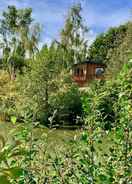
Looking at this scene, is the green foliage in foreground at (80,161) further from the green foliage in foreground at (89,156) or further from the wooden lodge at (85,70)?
the wooden lodge at (85,70)

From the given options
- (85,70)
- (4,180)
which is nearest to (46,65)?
(85,70)

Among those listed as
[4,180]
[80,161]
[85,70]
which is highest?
[85,70]

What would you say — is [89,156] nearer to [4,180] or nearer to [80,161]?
[80,161]

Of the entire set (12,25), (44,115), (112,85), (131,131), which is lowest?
(44,115)

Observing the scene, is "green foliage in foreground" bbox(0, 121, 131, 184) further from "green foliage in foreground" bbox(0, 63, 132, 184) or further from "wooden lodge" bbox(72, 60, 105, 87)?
"wooden lodge" bbox(72, 60, 105, 87)

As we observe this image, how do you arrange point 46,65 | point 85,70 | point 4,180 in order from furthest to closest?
point 85,70, point 46,65, point 4,180

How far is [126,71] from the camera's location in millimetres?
2926

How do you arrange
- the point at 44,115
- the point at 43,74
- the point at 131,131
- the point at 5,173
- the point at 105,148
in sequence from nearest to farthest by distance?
the point at 5,173 < the point at 131,131 < the point at 105,148 < the point at 44,115 < the point at 43,74

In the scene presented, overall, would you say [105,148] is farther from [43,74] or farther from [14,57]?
[14,57]

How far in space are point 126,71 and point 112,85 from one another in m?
0.56

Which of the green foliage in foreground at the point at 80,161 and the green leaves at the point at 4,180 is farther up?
the green leaves at the point at 4,180

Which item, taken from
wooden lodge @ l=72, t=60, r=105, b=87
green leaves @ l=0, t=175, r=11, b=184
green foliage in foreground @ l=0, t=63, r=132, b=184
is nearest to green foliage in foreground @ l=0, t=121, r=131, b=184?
green foliage in foreground @ l=0, t=63, r=132, b=184

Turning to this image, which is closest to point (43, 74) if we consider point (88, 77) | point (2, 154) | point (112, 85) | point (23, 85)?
point (23, 85)

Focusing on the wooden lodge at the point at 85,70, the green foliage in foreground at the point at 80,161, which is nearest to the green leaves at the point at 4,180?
the green foliage in foreground at the point at 80,161
